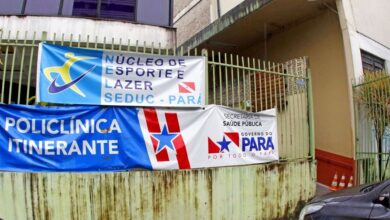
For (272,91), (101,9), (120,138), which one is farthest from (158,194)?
(101,9)

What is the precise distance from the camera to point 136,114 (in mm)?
5859

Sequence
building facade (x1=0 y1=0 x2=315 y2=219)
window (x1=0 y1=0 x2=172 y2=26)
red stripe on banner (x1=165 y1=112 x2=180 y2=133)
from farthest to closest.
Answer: window (x1=0 y1=0 x2=172 y2=26)
red stripe on banner (x1=165 y1=112 x2=180 y2=133)
building facade (x1=0 y1=0 x2=315 y2=219)

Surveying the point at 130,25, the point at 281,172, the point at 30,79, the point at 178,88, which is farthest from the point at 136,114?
the point at 130,25

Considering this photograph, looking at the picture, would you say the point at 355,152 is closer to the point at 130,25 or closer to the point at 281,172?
the point at 281,172

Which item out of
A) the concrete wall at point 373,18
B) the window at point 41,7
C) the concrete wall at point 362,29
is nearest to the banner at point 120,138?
the concrete wall at point 362,29

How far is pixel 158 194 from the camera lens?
5875mm

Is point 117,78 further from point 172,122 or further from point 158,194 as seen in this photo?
point 158,194

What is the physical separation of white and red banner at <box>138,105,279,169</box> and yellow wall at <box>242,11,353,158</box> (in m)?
2.45

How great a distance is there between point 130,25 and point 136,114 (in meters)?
4.41

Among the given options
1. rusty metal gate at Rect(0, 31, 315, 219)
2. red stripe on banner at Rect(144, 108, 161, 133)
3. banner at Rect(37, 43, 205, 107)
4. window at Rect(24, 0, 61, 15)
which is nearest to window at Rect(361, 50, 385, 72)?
rusty metal gate at Rect(0, 31, 315, 219)

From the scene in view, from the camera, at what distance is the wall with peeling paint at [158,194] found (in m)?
5.25

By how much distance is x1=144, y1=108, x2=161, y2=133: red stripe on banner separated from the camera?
19.5ft

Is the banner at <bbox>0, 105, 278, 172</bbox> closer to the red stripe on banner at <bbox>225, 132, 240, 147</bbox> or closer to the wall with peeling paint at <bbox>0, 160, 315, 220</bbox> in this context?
the red stripe on banner at <bbox>225, 132, 240, 147</bbox>

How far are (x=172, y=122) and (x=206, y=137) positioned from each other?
0.59 meters
